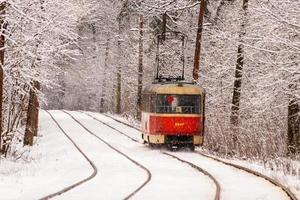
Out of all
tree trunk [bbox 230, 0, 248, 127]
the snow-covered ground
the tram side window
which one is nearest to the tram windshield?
the tram side window

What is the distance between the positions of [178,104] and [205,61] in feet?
33.0

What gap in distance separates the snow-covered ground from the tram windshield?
167 centimetres

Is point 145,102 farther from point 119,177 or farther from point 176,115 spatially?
point 119,177

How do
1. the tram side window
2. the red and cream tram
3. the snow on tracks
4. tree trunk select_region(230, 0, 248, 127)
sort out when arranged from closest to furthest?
the snow on tracks → the red and cream tram → tree trunk select_region(230, 0, 248, 127) → the tram side window

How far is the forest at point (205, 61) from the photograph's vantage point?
1714cm

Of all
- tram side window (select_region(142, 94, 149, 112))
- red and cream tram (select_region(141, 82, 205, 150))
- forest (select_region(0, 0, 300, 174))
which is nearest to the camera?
forest (select_region(0, 0, 300, 174))

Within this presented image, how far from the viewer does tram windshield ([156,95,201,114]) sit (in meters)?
23.1

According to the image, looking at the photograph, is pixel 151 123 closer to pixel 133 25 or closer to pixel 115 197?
pixel 115 197

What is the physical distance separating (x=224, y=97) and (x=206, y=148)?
539cm

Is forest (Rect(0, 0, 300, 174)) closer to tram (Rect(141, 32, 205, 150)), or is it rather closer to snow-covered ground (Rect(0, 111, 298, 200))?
tram (Rect(141, 32, 205, 150))

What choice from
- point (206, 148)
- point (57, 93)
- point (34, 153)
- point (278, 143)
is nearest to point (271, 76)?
point (278, 143)

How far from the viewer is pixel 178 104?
76.1 ft

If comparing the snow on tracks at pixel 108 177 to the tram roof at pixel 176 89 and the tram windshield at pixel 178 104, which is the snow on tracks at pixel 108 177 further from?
the tram roof at pixel 176 89

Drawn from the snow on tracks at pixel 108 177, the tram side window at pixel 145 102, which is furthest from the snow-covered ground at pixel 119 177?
the tram side window at pixel 145 102
